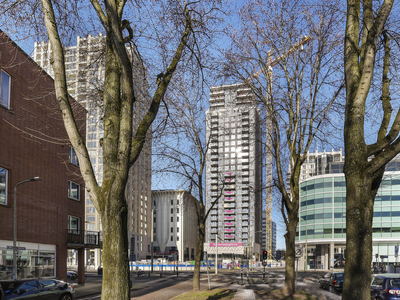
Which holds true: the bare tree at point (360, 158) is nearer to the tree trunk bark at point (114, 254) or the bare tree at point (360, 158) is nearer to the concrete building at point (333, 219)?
the tree trunk bark at point (114, 254)

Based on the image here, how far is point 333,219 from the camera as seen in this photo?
73.7 m

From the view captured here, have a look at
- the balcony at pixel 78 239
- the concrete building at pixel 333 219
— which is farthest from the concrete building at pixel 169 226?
the balcony at pixel 78 239

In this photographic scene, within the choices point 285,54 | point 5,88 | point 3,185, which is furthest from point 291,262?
point 5,88

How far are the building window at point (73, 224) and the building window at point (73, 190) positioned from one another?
159 cm

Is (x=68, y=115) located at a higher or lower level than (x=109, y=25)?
lower

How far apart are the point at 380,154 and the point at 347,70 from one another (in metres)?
1.96

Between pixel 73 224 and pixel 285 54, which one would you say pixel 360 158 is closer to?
pixel 285 54

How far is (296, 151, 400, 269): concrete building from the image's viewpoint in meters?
69.5

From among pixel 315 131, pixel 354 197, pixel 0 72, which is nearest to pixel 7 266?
pixel 0 72

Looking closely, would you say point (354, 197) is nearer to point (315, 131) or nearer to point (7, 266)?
point (315, 131)

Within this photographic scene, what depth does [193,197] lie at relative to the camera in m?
24.1

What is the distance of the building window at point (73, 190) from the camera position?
31225 millimetres

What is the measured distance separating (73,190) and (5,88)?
11.3 metres

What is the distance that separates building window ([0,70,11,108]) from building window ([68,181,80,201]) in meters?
10.0
